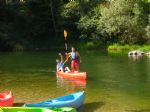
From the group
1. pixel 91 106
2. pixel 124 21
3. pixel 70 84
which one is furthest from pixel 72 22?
pixel 91 106

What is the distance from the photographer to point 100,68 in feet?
103

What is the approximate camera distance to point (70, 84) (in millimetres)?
23234

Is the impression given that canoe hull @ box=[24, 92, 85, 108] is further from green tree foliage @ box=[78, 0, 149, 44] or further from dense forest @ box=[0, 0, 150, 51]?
green tree foliage @ box=[78, 0, 149, 44]

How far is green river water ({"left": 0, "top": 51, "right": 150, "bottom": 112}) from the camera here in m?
17.8

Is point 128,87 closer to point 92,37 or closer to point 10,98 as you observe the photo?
point 10,98

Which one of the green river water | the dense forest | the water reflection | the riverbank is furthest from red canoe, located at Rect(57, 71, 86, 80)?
the dense forest

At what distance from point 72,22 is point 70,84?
34651 millimetres

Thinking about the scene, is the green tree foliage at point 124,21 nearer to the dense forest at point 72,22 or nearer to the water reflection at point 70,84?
the dense forest at point 72,22

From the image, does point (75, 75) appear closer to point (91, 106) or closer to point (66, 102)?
point (91, 106)

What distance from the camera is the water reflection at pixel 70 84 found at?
2178 cm

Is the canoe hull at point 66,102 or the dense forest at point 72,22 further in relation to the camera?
the dense forest at point 72,22

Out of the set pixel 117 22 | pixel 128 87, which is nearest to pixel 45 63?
pixel 128 87

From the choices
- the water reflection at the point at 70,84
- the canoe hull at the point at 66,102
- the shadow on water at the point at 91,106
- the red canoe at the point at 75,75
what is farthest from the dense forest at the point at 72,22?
the canoe hull at the point at 66,102

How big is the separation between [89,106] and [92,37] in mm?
37864
